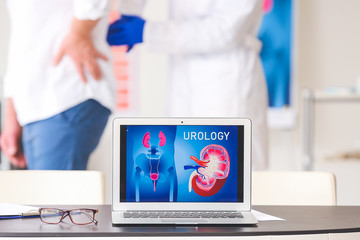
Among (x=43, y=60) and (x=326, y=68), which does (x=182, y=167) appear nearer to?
(x=43, y=60)

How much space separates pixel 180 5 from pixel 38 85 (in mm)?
890

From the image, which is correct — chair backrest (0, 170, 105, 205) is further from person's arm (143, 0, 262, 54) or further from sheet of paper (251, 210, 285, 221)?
person's arm (143, 0, 262, 54)

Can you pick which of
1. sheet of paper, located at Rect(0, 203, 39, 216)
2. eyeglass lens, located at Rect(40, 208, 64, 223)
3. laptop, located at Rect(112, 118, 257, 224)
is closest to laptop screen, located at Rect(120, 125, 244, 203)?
laptop, located at Rect(112, 118, 257, 224)

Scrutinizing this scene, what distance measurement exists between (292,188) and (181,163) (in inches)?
30.2

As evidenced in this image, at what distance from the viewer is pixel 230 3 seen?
10.5 ft

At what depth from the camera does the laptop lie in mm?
1354

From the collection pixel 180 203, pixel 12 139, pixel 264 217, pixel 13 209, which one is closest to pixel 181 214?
pixel 180 203

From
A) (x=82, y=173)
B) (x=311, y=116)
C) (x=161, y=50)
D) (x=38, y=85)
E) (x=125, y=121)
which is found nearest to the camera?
(x=125, y=121)

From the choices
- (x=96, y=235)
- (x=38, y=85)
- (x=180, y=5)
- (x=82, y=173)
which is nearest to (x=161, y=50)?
(x=180, y=5)

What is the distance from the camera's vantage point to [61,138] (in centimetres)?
313

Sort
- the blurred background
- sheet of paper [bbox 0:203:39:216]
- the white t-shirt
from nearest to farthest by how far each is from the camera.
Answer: sheet of paper [bbox 0:203:39:216] < the white t-shirt < the blurred background

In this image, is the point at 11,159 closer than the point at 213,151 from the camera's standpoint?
No

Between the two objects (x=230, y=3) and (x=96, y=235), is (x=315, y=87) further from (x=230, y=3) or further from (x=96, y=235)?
(x=96, y=235)

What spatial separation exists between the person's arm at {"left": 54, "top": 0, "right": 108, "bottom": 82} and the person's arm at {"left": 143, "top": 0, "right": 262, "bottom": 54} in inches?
11.7
